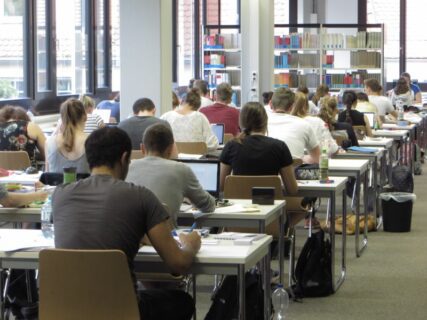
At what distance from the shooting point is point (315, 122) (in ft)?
27.0

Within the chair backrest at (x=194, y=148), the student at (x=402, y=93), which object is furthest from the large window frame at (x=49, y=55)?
the student at (x=402, y=93)

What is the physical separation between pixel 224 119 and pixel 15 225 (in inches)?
185

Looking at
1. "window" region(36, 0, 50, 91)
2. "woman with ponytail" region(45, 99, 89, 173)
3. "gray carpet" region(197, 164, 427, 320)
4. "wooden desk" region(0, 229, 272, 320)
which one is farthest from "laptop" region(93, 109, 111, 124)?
"wooden desk" region(0, 229, 272, 320)

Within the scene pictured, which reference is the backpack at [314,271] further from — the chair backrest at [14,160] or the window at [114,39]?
the window at [114,39]

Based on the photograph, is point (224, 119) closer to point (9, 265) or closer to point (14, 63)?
point (14, 63)

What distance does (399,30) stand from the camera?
2047cm

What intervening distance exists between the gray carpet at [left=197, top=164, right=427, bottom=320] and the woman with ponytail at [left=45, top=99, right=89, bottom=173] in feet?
4.02

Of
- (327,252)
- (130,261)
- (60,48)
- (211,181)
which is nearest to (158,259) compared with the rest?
(130,261)

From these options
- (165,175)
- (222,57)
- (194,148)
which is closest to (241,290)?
(165,175)

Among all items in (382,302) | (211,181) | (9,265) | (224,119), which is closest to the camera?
(9,265)

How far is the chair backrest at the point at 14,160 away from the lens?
24.6 ft

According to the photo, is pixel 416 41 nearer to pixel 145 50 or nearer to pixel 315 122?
pixel 145 50

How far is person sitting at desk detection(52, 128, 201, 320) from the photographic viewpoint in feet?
11.9

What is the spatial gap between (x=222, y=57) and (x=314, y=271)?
10865 mm
